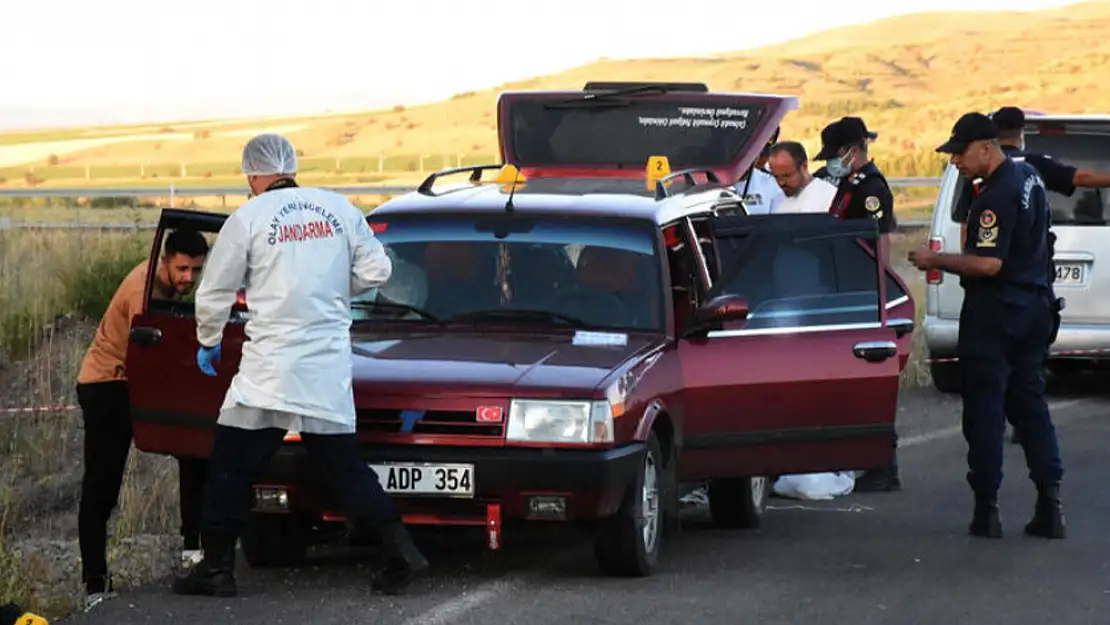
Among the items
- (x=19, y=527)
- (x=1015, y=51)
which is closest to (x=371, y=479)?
(x=19, y=527)

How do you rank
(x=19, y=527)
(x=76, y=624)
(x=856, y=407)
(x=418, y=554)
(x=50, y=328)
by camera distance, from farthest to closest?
(x=50, y=328), (x=19, y=527), (x=856, y=407), (x=418, y=554), (x=76, y=624)

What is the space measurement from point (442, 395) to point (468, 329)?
101 centimetres

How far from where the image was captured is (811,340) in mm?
9820

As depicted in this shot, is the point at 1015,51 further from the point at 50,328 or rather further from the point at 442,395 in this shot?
the point at 442,395

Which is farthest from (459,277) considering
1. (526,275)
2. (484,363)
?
(484,363)

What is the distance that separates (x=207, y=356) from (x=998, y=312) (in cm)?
374

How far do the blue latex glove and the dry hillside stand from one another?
72.1 meters

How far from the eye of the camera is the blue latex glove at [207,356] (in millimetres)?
8383

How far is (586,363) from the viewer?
8930 mm

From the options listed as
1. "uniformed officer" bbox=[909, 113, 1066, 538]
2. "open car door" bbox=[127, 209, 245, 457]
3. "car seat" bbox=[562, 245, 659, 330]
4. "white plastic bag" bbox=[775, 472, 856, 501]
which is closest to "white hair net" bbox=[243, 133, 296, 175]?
"open car door" bbox=[127, 209, 245, 457]

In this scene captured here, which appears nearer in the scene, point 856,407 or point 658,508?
point 658,508

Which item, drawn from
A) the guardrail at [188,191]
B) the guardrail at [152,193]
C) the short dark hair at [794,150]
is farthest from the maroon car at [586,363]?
the guardrail at [188,191]

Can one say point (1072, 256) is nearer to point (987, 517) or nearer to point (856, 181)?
point (856, 181)

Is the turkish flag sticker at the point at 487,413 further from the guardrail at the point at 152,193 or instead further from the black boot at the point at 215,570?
the guardrail at the point at 152,193
